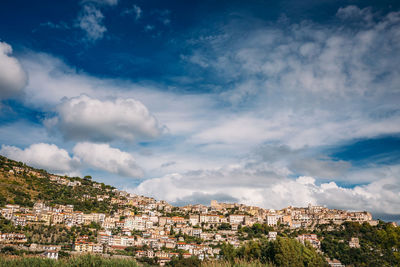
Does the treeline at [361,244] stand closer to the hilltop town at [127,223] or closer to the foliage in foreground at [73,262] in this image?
the hilltop town at [127,223]

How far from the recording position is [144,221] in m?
94.4

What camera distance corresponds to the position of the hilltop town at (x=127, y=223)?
61.3 m

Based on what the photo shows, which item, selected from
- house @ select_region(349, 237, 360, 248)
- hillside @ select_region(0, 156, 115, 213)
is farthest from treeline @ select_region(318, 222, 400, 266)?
hillside @ select_region(0, 156, 115, 213)

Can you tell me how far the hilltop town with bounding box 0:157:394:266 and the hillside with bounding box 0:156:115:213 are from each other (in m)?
0.28

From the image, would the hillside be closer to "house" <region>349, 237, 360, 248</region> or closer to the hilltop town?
the hilltop town

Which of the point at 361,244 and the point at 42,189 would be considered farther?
the point at 42,189

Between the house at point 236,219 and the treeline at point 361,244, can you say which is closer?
the treeline at point 361,244

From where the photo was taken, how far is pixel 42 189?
8650 cm

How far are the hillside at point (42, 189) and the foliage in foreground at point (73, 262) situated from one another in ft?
220

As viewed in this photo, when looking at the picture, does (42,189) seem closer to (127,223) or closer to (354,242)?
(127,223)

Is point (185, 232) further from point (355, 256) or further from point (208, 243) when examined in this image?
point (355, 256)

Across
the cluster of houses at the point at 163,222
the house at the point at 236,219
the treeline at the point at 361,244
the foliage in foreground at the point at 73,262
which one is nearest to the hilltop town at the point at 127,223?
the cluster of houses at the point at 163,222

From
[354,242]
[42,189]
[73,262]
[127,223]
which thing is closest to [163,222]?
[127,223]

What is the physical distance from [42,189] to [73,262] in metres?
85.1
